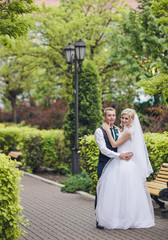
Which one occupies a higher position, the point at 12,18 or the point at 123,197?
the point at 12,18

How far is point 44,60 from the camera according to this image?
822 inches

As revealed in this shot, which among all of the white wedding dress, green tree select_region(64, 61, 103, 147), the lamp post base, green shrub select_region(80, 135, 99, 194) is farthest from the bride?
green tree select_region(64, 61, 103, 147)

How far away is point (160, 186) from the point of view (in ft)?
25.8

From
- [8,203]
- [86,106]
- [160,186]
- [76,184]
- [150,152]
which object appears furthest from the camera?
[86,106]

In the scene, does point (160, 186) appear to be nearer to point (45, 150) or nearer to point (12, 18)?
point (12, 18)

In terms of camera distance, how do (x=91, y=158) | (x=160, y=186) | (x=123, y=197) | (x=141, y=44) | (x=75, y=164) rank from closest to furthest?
(x=123, y=197)
(x=160, y=186)
(x=91, y=158)
(x=75, y=164)
(x=141, y=44)

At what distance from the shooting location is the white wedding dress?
6.55m

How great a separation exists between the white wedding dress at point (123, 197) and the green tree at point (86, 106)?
288 inches

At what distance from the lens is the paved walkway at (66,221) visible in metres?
6.23

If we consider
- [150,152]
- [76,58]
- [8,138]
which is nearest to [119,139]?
[150,152]

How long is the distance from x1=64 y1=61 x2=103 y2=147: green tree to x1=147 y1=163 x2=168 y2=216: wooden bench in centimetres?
600

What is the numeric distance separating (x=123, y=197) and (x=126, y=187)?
182 mm

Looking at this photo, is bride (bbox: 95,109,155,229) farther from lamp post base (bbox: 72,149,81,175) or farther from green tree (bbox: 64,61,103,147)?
green tree (bbox: 64,61,103,147)

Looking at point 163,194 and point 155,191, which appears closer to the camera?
point 163,194
